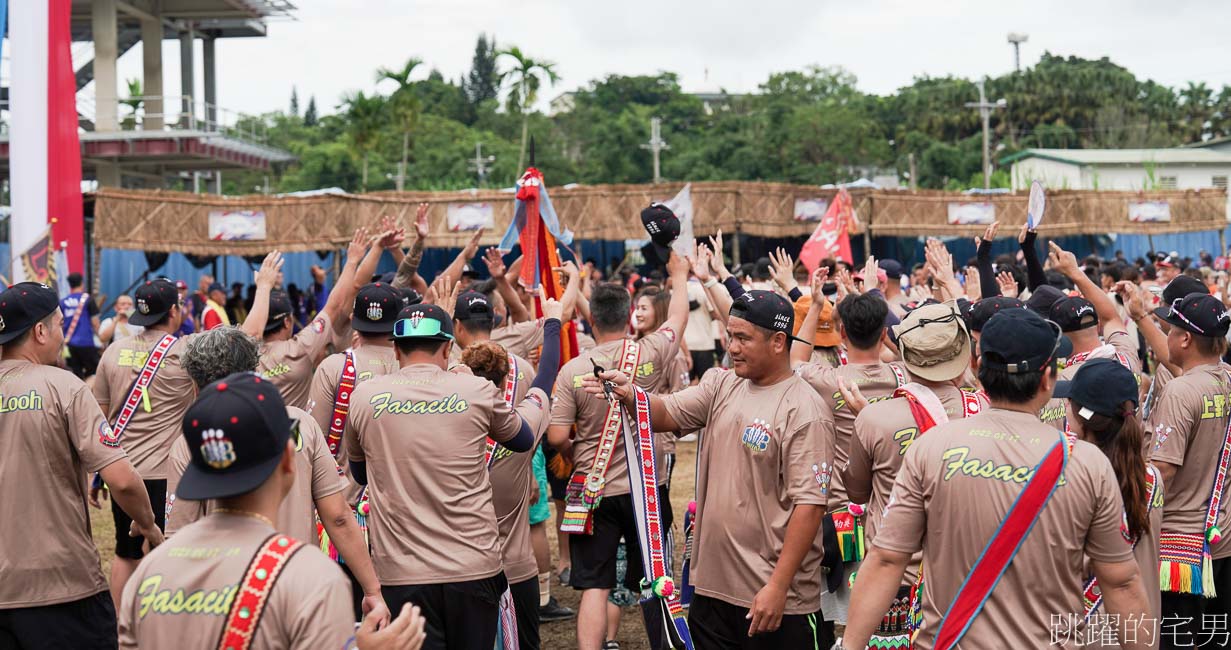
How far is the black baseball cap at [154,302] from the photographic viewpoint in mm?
6861

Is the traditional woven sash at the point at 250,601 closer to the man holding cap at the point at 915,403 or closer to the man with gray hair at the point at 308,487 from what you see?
the man with gray hair at the point at 308,487

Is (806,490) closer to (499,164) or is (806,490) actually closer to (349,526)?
(349,526)

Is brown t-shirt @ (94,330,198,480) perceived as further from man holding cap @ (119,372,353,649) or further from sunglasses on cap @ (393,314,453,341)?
man holding cap @ (119,372,353,649)

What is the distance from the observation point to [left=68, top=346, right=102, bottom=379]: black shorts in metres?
17.1

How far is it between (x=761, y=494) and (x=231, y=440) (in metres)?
2.46

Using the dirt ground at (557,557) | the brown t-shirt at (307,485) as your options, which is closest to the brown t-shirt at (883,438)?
the brown t-shirt at (307,485)

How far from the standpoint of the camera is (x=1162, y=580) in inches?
213

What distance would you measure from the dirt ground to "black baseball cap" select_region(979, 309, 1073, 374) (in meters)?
4.18

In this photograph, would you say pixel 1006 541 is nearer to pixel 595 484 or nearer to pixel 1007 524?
pixel 1007 524

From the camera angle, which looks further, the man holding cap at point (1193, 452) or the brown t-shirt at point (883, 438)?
the man holding cap at point (1193, 452)

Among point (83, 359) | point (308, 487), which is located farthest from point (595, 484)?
point (83, 359)

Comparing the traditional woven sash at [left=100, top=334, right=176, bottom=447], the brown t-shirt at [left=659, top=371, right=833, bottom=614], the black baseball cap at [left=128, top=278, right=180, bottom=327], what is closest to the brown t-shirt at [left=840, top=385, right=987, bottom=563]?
the brown t-shirt at [left=659, top=371, right=833, bottom=614]

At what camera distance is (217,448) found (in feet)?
9.26

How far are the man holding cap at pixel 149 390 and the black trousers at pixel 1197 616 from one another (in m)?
4.91
